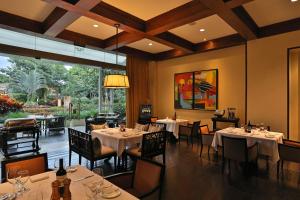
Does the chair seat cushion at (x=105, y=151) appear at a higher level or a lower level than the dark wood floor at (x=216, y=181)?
higher

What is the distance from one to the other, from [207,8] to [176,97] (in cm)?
463

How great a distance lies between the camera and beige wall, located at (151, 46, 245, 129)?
635cm

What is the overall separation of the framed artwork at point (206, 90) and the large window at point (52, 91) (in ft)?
9.47

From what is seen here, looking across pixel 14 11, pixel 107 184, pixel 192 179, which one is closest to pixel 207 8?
pixel 192 179

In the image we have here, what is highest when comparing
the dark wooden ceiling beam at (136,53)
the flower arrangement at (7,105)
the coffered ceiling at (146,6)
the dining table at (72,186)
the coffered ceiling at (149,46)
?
the coffered ceiling at (149,46)

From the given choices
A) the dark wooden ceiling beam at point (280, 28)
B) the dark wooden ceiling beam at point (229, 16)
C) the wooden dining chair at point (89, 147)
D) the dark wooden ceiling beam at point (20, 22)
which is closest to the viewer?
the dark wooden ceiling beam at point (229, 16)

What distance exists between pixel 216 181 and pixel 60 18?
14.8 feet

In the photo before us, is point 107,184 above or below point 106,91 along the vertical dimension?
below

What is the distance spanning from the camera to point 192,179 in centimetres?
367

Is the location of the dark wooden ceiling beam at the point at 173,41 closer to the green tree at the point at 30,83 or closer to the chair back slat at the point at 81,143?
the chair back slat at the point at 81,143

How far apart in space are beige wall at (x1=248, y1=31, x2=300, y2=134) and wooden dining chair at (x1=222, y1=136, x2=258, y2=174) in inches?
70.5

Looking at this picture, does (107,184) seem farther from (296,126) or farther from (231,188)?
(296,126)

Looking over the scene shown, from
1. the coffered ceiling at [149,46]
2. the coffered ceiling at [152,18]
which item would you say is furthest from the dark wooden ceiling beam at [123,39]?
the coffered ceiling at [149,46]

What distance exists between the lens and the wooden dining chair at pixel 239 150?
3594 millimetres
